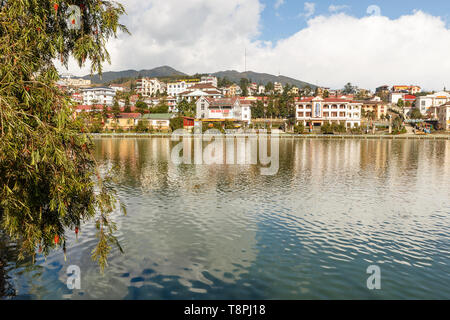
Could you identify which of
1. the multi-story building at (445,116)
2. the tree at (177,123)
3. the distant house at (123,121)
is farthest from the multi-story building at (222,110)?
the multi-story building at (445,116)

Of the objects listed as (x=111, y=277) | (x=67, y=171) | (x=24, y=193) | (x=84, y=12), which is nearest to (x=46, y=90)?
(x=67, y=171)

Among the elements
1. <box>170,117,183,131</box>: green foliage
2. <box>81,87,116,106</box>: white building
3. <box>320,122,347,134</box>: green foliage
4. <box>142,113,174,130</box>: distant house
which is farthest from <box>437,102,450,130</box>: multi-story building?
<box>81,87,116,106</box>: white building

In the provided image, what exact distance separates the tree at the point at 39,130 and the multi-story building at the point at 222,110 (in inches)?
4434

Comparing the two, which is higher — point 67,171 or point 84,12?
point 84,12

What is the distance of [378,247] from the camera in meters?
15.2

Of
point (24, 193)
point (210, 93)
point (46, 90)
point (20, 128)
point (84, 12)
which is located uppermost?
point (210, 93)

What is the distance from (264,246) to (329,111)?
11691cm

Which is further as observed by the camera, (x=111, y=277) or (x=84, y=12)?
Answer: (x=111, y=277)

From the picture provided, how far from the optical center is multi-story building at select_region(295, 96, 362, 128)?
122625 mm

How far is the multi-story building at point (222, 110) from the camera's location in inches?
4808

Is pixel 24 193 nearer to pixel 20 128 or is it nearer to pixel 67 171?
pixel 67 171

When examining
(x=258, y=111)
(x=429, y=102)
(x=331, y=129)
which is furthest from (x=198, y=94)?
(x=429, y=102)

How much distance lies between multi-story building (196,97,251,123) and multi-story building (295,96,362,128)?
71.9 feet
